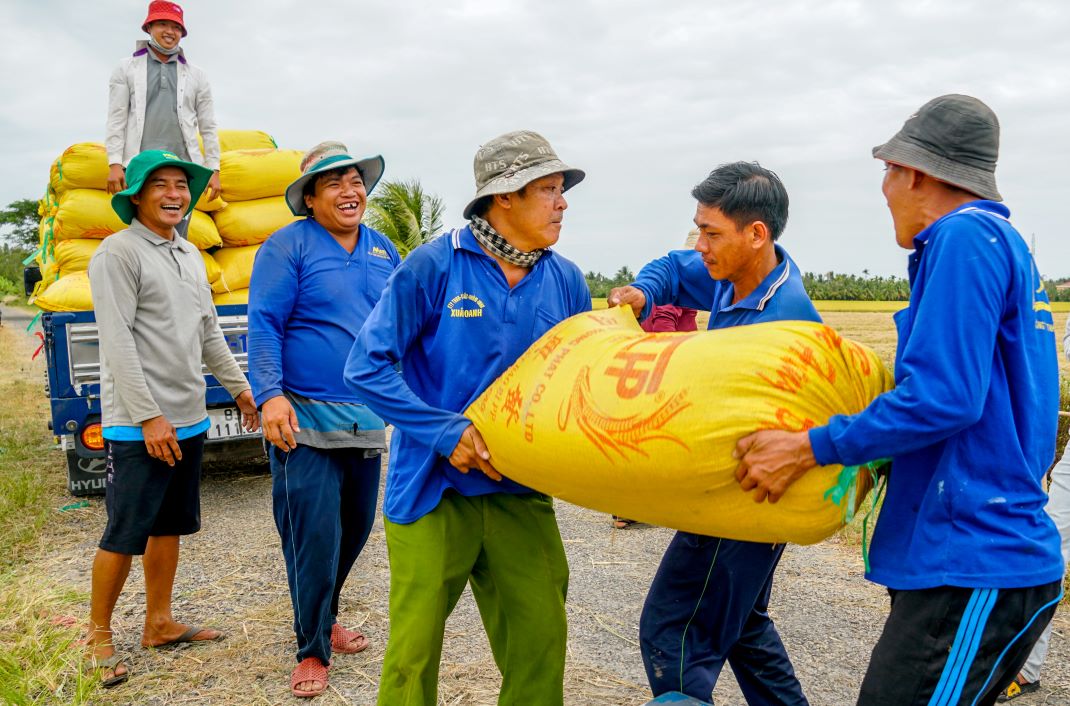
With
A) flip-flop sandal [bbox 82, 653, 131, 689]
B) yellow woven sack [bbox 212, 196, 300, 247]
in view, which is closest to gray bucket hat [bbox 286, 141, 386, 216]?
flip-flop sandal [bbox 82, 653, 131, 689]

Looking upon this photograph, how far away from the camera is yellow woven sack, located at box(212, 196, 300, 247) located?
20.7 feet

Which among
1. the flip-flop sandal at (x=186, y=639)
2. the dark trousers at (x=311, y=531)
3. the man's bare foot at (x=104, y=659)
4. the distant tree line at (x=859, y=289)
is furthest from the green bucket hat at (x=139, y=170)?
the distant tree line at (x=859, y=289)

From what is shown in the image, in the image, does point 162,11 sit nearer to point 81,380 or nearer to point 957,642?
point 81,380

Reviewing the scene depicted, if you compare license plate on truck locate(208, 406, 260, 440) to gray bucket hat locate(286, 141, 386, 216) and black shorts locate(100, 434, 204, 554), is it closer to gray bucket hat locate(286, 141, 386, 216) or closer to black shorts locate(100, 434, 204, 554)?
black shorts locate(100, 434, 204, 554)

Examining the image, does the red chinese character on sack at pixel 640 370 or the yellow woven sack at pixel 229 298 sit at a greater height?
the yellow woven sack at pixel 229 298

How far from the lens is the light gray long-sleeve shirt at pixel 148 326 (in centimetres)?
334

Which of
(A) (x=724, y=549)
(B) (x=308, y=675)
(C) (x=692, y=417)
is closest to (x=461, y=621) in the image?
(B) (x=308, y=675)

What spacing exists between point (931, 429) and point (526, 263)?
1.24 m

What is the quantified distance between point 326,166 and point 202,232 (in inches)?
122

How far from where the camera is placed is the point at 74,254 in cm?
601

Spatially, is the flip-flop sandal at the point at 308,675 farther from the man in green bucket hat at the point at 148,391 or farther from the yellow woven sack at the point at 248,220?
the yellow woven sack at the point at 248,220

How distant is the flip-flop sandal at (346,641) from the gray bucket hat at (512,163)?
2.07 metres

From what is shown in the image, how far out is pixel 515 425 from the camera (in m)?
2.22

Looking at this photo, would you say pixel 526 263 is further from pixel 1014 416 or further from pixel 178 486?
pixel 178 486
